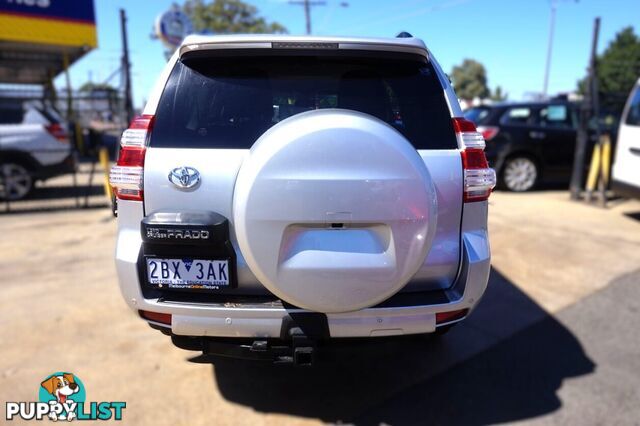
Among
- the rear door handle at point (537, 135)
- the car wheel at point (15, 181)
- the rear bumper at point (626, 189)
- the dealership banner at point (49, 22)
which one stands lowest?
the car wheel at point (15, 181)

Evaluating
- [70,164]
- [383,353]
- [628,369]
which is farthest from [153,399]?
[70,164]

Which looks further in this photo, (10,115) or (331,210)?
(10,115)

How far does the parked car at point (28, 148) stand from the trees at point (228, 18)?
65.4ft

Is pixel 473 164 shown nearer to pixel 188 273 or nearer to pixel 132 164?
pixel 188 273

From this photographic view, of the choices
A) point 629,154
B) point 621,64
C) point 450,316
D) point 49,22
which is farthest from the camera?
point 621,64

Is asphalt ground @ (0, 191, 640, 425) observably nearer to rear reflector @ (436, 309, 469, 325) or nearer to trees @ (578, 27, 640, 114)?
rear reflector @ (436, 309, 469, 325)

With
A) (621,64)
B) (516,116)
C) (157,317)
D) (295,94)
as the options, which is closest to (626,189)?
(516,116)

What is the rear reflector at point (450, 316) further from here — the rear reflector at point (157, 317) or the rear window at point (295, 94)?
the rear reflector at point (157, 317)

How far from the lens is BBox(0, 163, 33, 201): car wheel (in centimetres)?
823

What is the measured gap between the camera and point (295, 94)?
7.32ft

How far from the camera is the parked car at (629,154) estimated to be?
5953 millimetres

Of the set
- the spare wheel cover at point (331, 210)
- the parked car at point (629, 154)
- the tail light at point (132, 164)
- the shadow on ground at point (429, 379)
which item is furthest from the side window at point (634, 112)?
the tail light at point (132, 164)

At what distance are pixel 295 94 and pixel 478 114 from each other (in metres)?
7.53

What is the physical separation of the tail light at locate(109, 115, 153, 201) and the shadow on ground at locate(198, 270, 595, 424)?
974 millimetres
